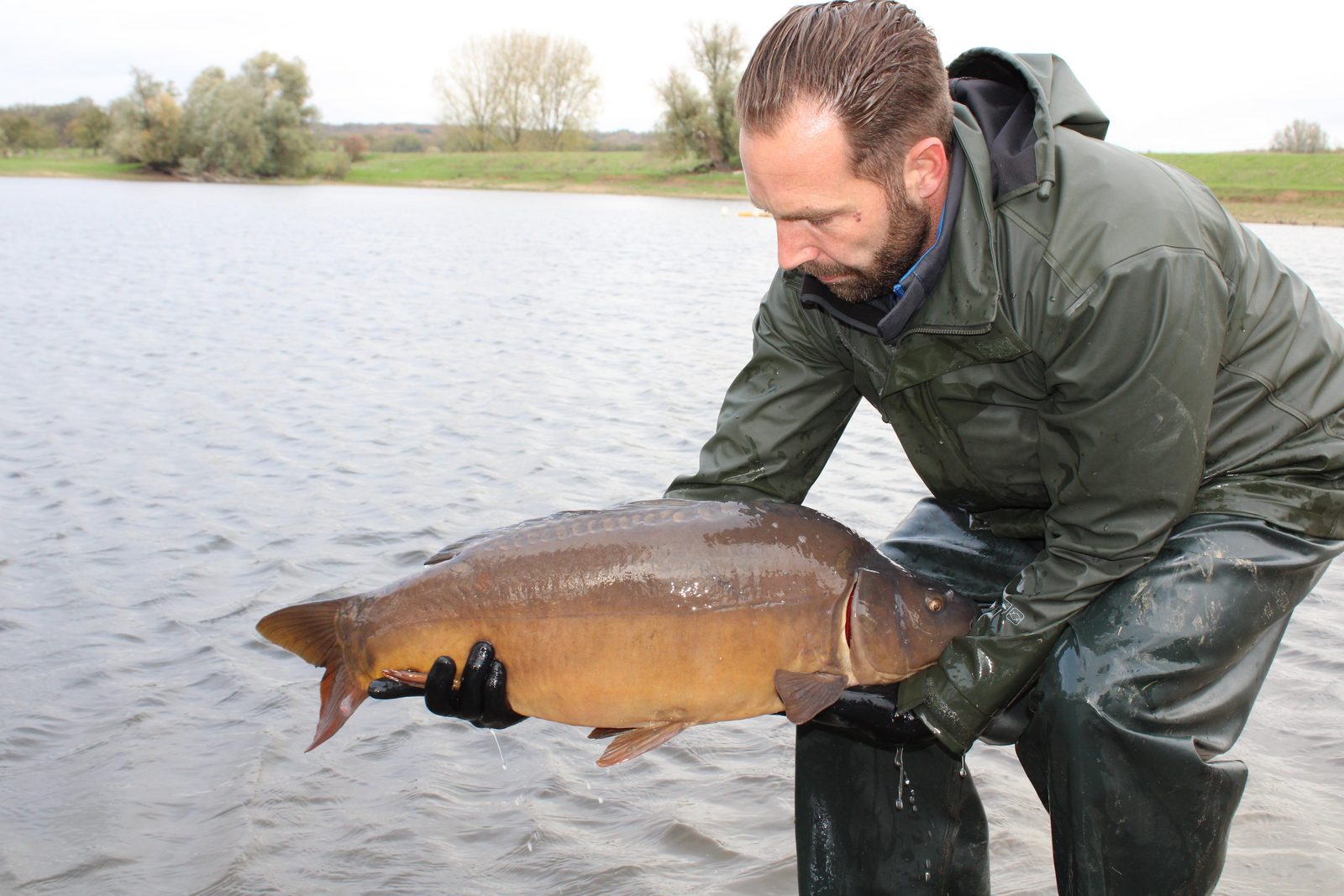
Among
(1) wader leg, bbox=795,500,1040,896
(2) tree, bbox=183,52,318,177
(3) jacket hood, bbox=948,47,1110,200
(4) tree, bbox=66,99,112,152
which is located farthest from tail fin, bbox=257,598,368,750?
(4) tree, bbox=66,99,112,152

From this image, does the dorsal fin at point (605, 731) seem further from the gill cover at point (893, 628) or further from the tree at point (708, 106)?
the tree at point (708, 106)

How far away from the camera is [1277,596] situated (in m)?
2.48

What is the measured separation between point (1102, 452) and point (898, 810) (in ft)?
3.47

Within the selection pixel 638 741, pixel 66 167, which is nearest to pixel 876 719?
pixel 638 741

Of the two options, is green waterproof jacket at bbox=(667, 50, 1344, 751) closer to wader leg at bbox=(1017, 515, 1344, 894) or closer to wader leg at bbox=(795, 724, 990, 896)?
wader leg at bbox=(1017, 515, 1344, 894)

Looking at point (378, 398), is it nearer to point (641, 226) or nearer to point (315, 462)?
point (315, 462)

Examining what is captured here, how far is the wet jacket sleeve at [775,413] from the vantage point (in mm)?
3127

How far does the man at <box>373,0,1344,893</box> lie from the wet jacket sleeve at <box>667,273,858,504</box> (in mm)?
266

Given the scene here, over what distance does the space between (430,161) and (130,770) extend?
60615mm

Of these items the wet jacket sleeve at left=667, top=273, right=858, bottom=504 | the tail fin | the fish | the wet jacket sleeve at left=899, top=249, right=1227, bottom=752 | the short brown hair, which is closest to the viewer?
the wet jacket sleeve at left=899, top=249, right=1227, bottom=752

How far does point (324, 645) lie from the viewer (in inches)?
114

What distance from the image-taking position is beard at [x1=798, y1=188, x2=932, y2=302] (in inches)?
101

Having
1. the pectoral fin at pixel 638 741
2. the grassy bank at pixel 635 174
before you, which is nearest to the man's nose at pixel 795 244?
the pectoral fin at pixel 638 741

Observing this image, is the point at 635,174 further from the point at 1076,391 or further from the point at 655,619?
the point at 1076,391
